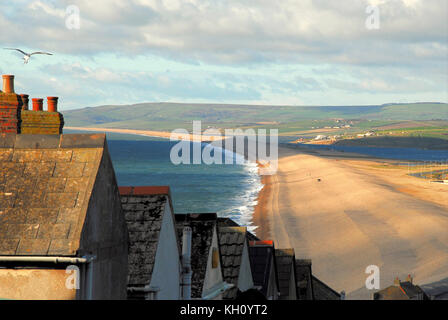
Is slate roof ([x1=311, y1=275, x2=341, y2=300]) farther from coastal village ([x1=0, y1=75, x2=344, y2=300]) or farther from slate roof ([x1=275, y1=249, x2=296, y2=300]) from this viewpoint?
coastal village ([x1=0, y1=75, x2=344, y2=300])

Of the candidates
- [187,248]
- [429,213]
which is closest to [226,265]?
[187,248]

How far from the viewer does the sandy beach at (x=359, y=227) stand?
153 ft

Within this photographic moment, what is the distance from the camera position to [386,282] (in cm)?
4069

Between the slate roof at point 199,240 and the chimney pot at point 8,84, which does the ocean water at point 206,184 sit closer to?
the slate roof at point 199,240

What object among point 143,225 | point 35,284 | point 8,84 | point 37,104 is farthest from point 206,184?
point 35,284

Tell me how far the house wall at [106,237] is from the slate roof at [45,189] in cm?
14

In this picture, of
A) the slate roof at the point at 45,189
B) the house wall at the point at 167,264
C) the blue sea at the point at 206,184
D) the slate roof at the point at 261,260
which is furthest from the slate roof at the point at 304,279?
the blue sea at the point at 206,184

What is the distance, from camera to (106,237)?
9.30m

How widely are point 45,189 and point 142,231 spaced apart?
243cm

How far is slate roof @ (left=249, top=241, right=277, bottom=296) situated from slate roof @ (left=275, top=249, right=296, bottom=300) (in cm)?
170

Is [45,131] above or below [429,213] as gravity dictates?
above

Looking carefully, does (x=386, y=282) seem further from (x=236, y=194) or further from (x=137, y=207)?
(x=236, y=194)

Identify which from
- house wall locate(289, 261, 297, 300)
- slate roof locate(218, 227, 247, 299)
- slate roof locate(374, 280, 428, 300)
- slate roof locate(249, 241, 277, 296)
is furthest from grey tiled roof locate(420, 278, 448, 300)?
slate roof locate(218, 227, 247, 299)
